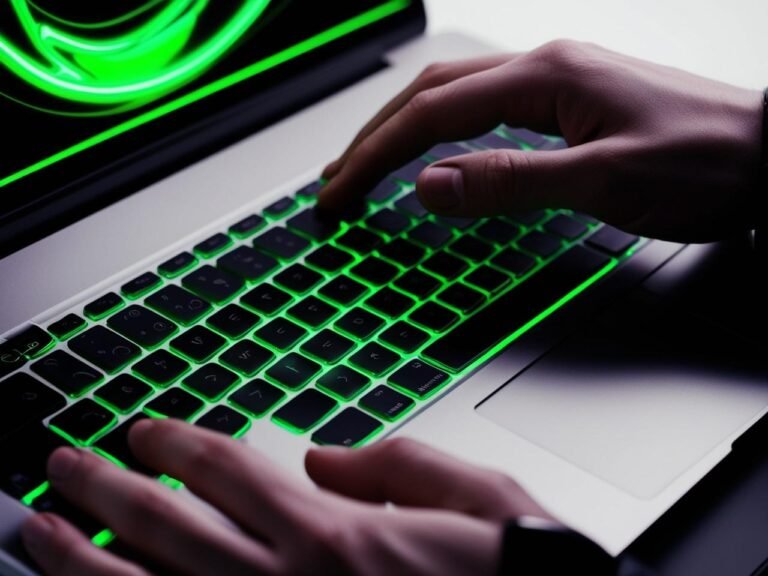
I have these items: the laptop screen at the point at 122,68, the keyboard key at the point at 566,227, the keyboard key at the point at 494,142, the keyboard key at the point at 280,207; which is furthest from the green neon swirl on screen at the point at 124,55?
the keyboard key at the point at 566,227

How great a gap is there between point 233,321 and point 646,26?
800 millimetres

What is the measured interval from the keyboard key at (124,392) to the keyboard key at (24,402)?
0.09 ft

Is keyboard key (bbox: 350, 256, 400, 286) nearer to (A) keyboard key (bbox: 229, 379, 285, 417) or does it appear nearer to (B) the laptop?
(B) the laptop

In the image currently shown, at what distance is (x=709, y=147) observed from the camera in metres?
0.81

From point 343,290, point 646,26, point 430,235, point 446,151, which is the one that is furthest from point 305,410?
point 646,26

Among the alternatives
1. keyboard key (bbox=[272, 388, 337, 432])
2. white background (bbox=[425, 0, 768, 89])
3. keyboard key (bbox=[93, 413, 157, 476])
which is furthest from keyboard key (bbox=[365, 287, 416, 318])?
white background (bbox=[425, 0, 768, 89])

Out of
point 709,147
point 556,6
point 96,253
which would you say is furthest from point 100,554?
point 556,6

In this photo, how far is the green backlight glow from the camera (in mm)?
821

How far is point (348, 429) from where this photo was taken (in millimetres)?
667

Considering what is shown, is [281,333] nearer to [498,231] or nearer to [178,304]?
[178,304]

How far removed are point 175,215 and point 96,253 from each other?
0.27 ft

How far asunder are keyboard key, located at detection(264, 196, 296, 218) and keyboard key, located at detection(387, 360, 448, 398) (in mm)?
218

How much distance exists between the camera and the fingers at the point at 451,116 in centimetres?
86

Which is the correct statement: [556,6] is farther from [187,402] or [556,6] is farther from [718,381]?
[187,402]
